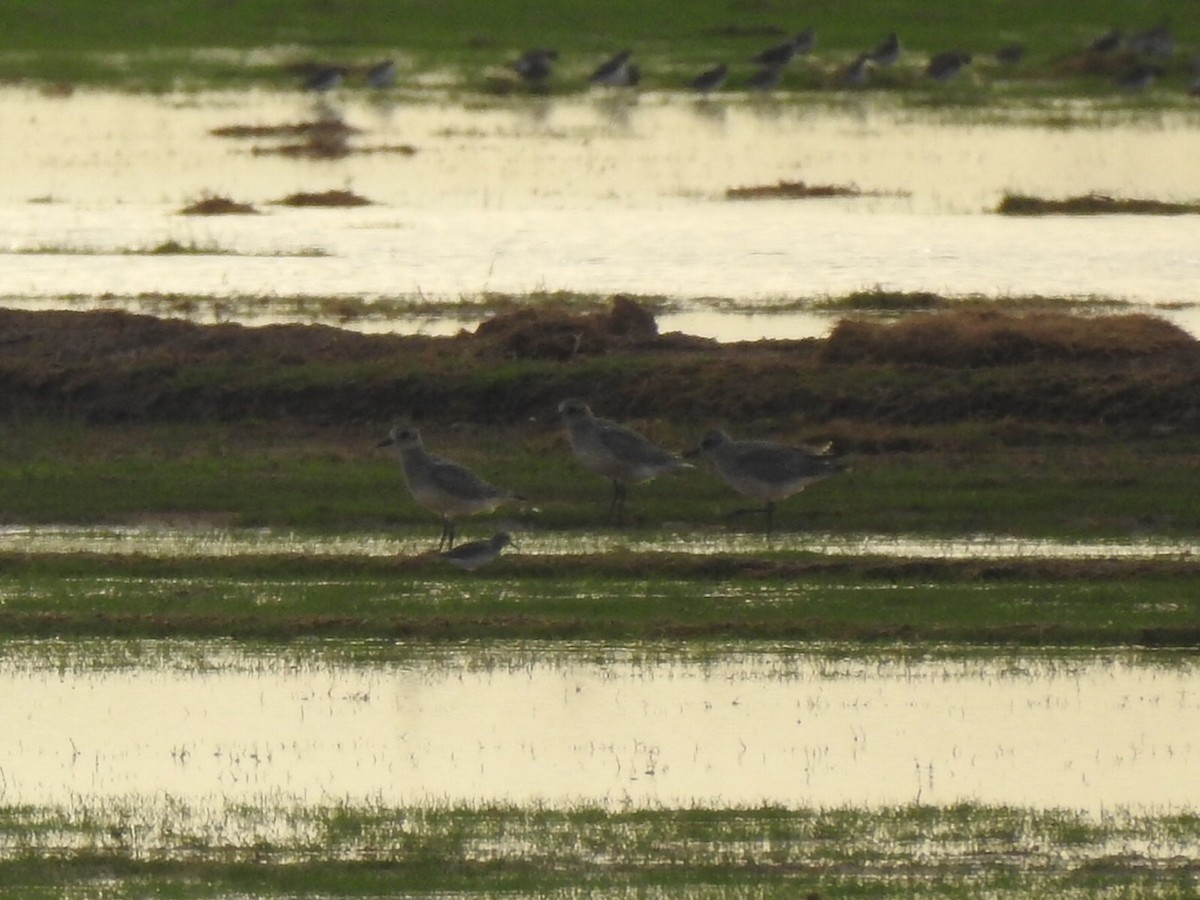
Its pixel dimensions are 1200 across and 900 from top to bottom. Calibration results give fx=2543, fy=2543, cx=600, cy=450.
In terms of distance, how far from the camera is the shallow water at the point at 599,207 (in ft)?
92.3

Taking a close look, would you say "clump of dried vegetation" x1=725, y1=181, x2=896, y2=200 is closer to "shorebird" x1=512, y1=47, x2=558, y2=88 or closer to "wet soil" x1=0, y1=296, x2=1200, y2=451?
"wet soil" x1=0, y1=296, x2=1200, y2=451

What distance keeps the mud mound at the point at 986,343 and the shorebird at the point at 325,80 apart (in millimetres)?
32627

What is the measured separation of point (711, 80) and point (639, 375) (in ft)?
107

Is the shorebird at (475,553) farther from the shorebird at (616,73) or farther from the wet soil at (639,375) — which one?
the shorebird at (616,73)

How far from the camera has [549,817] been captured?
10.7m

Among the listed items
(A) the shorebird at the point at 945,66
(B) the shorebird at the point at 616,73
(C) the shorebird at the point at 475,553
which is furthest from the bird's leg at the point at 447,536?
(A) the shorebird at the point at 945,66

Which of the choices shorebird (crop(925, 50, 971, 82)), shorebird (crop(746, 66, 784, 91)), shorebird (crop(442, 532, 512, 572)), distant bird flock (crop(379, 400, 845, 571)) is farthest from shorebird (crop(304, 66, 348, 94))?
shorebird (crop(442, 532, 512, 572))

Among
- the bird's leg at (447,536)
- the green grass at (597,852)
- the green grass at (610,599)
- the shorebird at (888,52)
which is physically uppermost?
the shorebird at (888,52)

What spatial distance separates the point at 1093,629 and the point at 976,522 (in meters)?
3.01

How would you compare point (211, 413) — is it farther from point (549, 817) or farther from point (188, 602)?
point (549, 817)

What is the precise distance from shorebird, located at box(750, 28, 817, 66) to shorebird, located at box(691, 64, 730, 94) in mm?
1445

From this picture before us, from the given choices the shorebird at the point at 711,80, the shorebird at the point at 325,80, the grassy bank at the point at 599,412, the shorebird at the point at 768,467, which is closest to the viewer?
the shorebird at the point at 768,467

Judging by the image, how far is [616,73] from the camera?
53.3 meters

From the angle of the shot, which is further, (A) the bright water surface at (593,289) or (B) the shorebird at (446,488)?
(B) the shorebird at (446,488)
